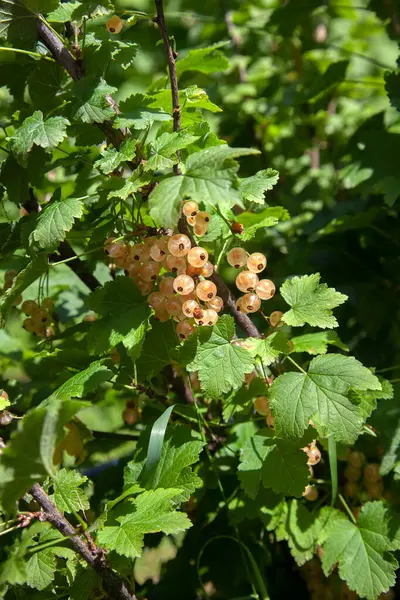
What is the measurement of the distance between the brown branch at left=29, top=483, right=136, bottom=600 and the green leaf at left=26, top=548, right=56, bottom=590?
0.15ft

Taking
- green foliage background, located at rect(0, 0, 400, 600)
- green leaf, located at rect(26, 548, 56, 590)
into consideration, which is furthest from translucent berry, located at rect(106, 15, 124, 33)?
green leaf, located at rect(26, 548, 56, 590)

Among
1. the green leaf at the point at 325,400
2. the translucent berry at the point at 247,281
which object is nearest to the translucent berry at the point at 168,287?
the translucent berry at the point at 247,281

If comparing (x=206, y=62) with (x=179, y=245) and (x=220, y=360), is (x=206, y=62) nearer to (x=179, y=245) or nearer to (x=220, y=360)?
(x=179, y=245)

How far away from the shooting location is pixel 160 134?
3.28 feet

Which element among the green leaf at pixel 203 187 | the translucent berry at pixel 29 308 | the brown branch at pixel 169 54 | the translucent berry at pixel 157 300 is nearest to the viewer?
the green leaf at pixel 203 187

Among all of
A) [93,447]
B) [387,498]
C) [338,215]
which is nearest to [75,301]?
[93,447]

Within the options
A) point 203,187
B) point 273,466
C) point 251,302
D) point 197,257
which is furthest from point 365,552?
point 203,187

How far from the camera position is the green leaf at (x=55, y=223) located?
94 centimetres

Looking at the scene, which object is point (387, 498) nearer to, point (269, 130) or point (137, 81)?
point (269, 130)

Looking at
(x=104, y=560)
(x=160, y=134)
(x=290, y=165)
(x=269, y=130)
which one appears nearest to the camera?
(x=104, y=560)

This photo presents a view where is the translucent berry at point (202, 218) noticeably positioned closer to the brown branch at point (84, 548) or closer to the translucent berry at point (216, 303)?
the translucent berry at point (216, 303)

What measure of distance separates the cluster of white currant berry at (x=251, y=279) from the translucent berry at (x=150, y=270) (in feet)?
0.37

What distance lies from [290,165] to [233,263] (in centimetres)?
115

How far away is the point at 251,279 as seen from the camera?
3.22 ft
